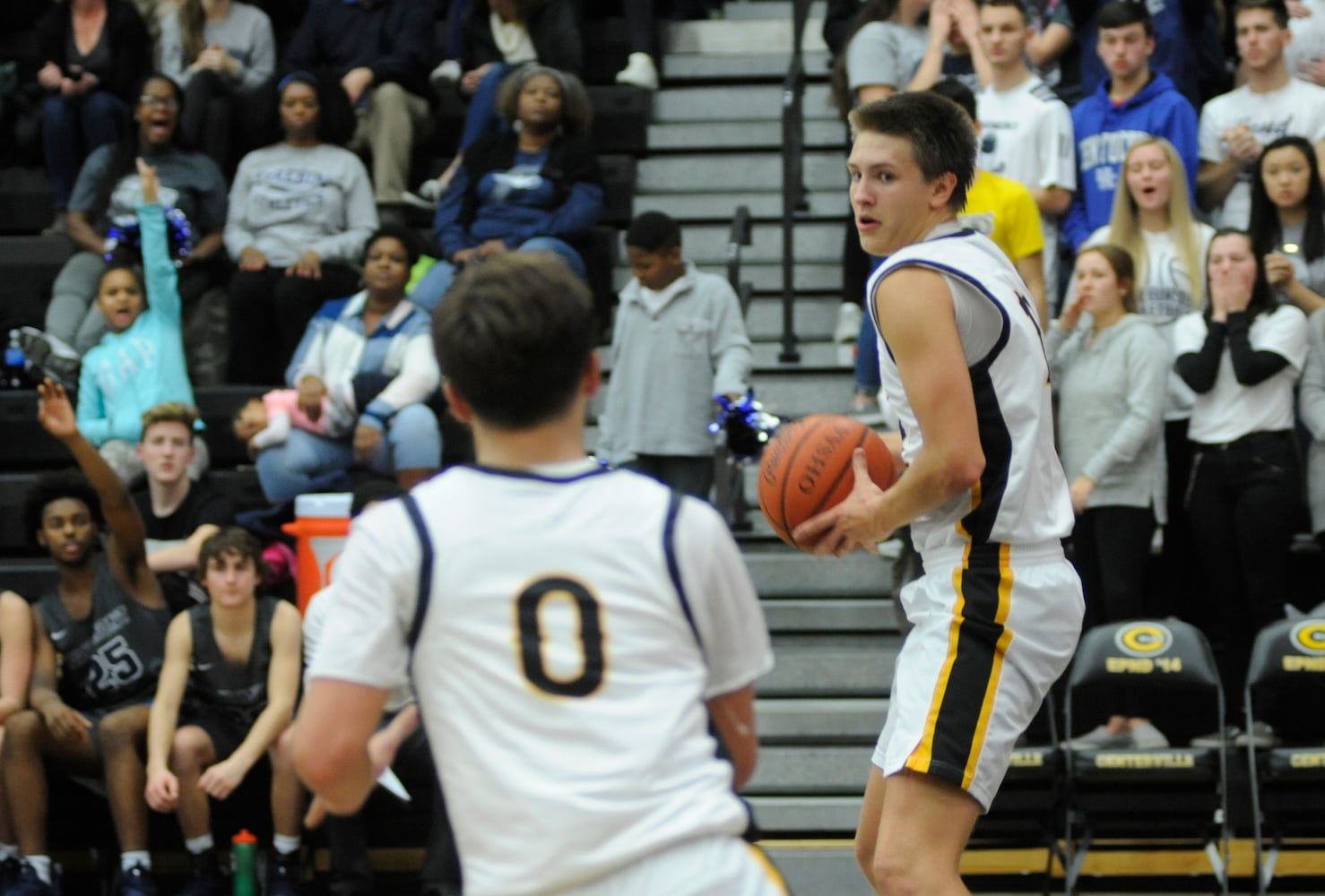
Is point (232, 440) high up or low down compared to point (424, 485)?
down

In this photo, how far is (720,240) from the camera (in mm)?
9508

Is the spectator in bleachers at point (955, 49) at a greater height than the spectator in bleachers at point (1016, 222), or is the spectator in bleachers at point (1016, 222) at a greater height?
the spectator in bleachers at point (955, 49)

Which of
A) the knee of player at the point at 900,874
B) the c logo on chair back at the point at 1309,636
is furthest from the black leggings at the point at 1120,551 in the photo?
the knee of player at the point at 900,874

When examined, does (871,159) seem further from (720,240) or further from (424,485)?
(720,240)

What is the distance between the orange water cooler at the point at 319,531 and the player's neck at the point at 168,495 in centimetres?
66

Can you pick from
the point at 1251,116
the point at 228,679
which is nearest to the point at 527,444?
the point at 228,679

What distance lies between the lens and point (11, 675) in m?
7.04

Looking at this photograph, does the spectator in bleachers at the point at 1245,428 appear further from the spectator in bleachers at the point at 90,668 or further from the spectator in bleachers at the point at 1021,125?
the spectator in bleachers at the point at 90,668

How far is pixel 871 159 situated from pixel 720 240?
19.1 ft

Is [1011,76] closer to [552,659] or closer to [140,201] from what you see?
[140,201]

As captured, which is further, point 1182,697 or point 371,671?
point 1182,697

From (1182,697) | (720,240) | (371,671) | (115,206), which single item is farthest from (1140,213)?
(371,671)

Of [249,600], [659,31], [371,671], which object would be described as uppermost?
[659,31]

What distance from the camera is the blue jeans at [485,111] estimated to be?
9164mm
